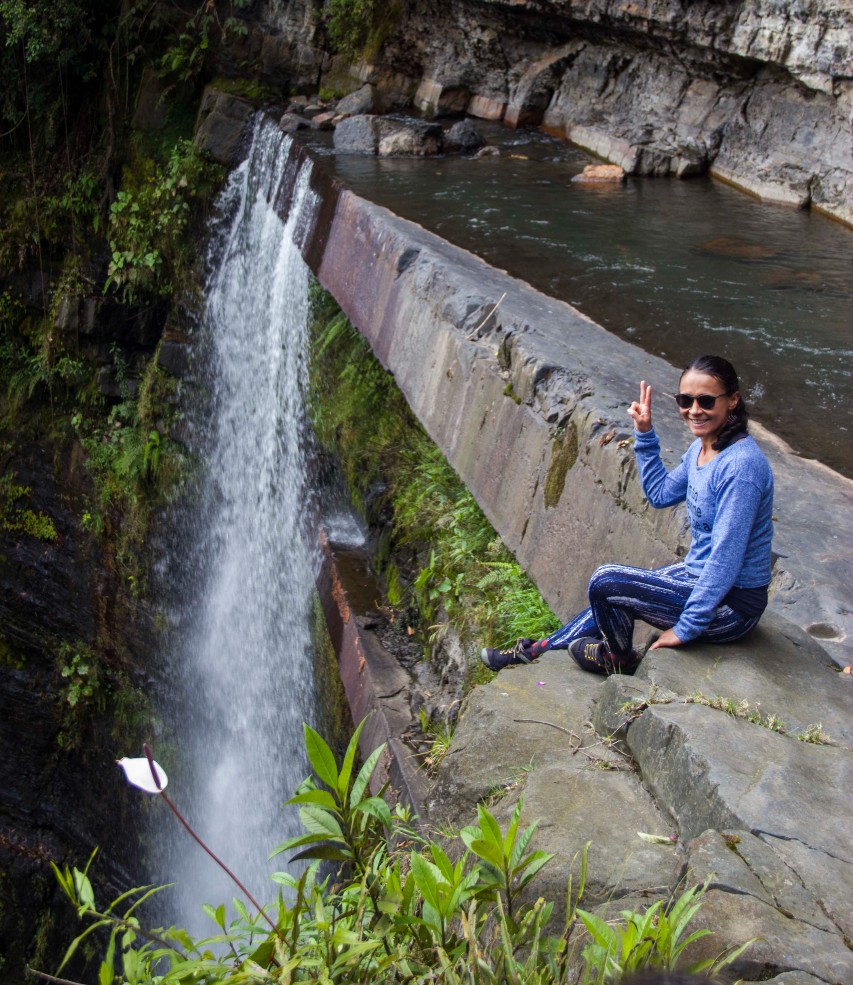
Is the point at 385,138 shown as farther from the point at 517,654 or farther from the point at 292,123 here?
the point at 517,654

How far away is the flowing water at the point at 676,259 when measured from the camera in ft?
15.1

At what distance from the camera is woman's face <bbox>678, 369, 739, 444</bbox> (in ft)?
8.56

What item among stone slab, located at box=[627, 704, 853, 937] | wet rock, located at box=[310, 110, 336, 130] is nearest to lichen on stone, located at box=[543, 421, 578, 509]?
stone slab, located at box=[627, 704, 853, 937]

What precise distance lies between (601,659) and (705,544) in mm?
498

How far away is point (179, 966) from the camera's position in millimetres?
1620

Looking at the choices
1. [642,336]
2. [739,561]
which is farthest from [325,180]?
[739,561]

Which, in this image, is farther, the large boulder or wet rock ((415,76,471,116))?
wet rock ((415,76,471,116))

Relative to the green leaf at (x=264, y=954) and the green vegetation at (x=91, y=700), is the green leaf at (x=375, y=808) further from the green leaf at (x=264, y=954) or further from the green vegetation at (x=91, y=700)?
the green vegetation at (x=91, y=700)

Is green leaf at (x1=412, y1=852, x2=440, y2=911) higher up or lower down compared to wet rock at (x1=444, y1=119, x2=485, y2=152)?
lower down

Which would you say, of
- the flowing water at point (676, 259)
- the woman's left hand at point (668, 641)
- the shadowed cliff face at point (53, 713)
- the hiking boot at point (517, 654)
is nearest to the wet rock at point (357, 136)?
the flowing water at point (676, 259)

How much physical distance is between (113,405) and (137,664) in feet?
8.95

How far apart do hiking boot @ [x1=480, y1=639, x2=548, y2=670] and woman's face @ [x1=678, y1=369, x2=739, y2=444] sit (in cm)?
100

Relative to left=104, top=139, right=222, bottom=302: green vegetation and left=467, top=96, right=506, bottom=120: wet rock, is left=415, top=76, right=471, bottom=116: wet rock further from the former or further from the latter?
left=104, top=139, right=222, bottom=302: green vegetation

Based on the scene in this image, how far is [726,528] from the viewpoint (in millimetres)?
2535
